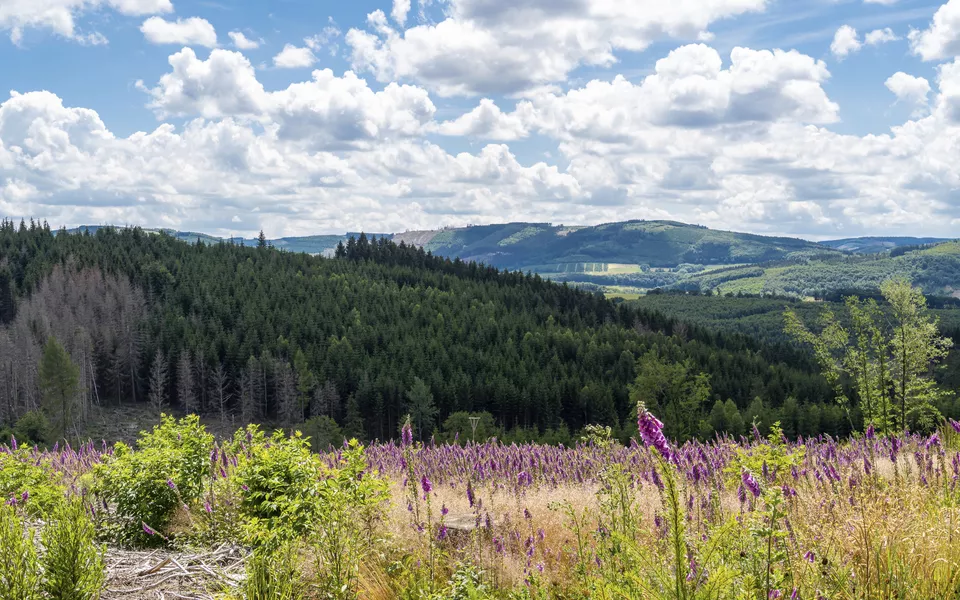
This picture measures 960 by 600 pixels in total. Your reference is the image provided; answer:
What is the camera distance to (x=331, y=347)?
119438mm

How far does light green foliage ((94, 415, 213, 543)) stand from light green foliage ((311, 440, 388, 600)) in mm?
2353

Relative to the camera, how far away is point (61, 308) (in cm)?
12788

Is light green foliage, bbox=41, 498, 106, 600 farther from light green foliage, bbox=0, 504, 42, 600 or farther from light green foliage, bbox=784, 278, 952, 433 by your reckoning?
light green foliage, bbox=784, 278, 952, 433

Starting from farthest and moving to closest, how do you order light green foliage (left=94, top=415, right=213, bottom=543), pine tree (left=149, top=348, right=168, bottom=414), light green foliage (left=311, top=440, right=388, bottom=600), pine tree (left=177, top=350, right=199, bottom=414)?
pine tree (left=149, top=348, right=168, bottom=414) → pine tree (left=177, top=350, right=199, bottom=414) → light green foliage (left=94, top=415, right=213, bottom=543) → light green foliage (left=311, top=440, right=388, bottom=600)

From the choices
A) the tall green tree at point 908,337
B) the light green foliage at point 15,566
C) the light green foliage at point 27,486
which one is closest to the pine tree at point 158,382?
the tall green tree at point 908,337

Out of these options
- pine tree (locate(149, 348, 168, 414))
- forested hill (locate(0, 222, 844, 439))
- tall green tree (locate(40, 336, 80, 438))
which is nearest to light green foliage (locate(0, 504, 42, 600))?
forested hill (locate(0, 222, 844, 439))

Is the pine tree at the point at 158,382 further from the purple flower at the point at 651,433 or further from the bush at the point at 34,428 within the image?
the purple flower at the point at 651,433

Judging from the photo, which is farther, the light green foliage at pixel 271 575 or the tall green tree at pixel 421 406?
→ the tall green tree at pixel 421 406

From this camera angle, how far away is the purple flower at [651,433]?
10.3 feet

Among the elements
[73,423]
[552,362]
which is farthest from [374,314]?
[73,423]

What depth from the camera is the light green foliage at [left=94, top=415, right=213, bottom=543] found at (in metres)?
9.48

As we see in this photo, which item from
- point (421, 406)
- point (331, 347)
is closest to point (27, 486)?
point (421, 406)

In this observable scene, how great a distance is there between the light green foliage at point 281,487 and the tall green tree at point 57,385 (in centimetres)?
8291

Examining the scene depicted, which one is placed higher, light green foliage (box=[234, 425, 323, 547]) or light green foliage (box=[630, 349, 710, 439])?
light green foliage (box=[234, 425, 323, 547])
